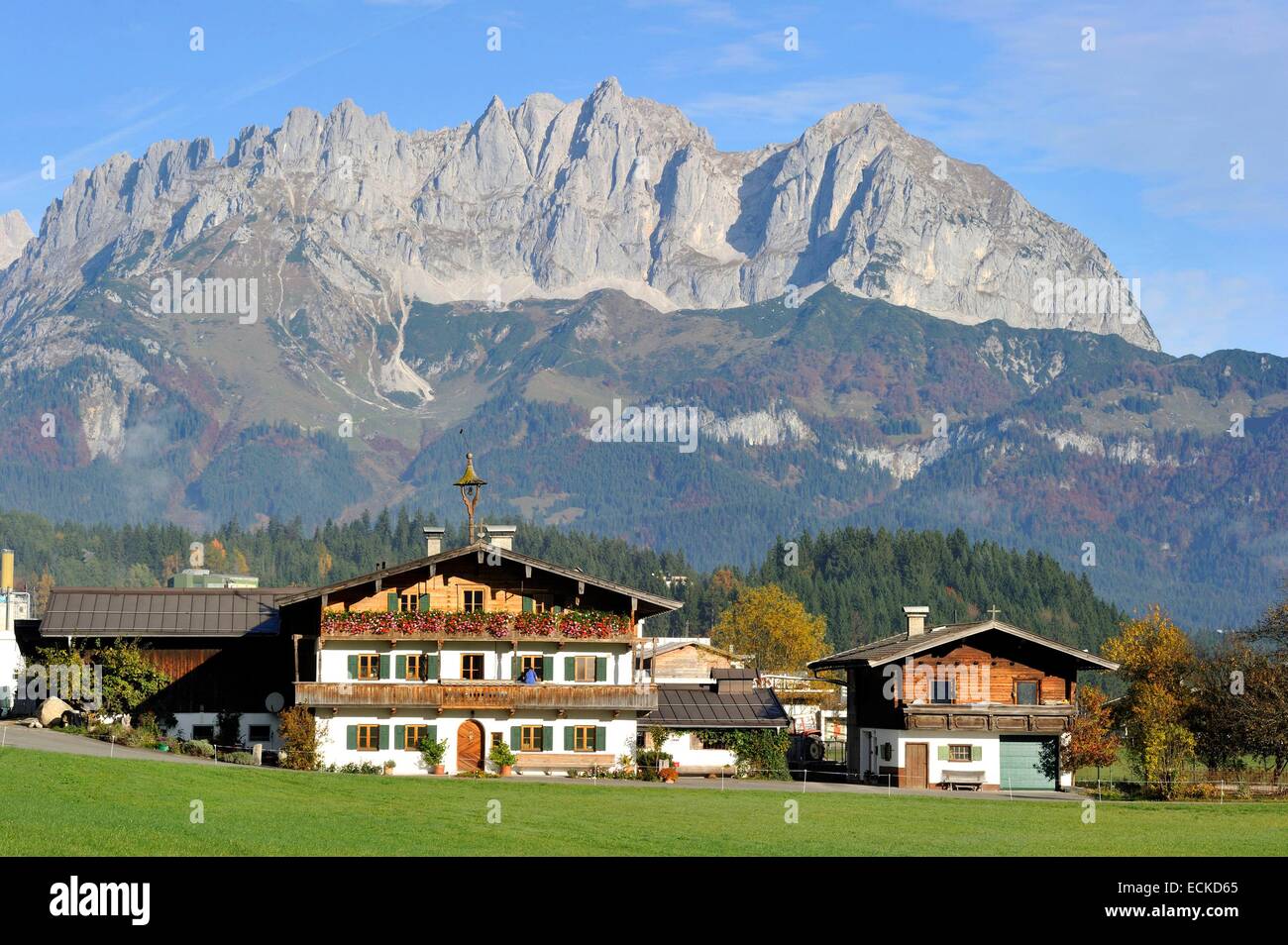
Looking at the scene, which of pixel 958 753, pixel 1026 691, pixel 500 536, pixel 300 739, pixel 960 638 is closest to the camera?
pixel 300 739

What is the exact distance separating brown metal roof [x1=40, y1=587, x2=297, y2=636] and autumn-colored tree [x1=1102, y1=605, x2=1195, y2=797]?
39.3m

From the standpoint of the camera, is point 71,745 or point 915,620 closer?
point 71,745

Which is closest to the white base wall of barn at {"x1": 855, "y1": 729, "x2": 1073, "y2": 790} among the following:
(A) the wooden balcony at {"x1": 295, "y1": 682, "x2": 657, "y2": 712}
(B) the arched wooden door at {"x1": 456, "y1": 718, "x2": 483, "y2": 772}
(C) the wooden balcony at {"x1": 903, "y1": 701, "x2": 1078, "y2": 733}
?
(C) the wooden balcony at {"x1": 903, "y1": 701, "x2": 1078, "y2": 733}

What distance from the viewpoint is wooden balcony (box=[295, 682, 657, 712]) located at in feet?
251

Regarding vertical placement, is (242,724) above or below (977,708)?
below

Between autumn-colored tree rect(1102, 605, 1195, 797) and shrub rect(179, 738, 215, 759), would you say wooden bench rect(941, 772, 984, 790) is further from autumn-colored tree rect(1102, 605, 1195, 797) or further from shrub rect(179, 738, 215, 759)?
shrub rect(179, 738, 215, 759)

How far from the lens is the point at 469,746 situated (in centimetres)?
7819

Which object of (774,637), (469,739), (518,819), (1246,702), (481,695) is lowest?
(518,819)

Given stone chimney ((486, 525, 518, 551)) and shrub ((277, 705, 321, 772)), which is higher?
stone chimney ((486, 525, 518, 551))

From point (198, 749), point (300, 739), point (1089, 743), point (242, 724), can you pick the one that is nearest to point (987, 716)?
point (1089, 743)

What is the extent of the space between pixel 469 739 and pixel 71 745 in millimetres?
17185

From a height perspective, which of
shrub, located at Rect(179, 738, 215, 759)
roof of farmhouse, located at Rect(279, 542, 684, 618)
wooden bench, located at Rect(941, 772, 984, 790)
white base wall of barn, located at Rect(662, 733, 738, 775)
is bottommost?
wooden bench, located at Rect(941, 772, 984, 790)

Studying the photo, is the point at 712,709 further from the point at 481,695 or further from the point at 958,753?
the point at 481,695

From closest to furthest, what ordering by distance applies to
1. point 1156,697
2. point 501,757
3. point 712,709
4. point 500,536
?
point 501,757 < point 712,709 < point 1156,697 < point 500,536
